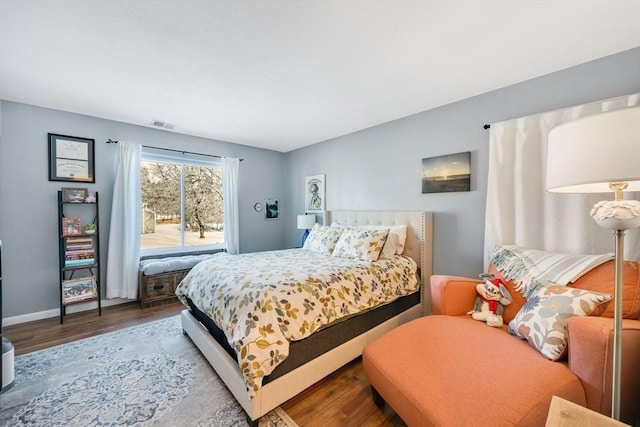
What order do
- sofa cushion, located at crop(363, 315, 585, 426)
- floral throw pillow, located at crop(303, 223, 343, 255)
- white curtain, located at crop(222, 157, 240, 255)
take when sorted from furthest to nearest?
1. white curtain, located at crop(222, 157, 240, 255)
2. floral throw pillow, located at crop(303, 223, 343, 255)
3. sofa cushion, located at crop(363, 315, 585, 426)

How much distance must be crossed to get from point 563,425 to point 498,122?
7.76 feet

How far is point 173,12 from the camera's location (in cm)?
147

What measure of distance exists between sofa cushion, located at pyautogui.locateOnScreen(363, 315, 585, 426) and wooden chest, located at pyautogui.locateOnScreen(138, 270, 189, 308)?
3.05 meters

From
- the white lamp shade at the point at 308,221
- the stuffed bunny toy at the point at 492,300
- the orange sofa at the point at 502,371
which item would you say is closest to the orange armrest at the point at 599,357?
the orange sofa at the point at 502,371

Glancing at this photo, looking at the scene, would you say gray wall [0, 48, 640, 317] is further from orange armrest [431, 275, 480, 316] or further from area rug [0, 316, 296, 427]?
area rug [0, 316, 296, 427]

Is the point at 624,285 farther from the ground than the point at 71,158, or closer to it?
closer to it

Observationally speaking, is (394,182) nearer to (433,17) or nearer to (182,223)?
(433,17)

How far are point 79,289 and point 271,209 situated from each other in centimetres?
292

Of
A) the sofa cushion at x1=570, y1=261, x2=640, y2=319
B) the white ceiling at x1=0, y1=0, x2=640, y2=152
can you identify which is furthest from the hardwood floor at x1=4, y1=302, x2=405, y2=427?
the white ceiling at x1=0, y1=0, x2=640, y2=152

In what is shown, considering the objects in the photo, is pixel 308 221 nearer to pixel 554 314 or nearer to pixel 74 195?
pixel 74 195

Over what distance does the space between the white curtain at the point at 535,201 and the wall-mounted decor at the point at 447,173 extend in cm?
25

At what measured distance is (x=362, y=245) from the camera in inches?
106

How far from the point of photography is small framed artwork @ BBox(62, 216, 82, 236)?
9.56ft

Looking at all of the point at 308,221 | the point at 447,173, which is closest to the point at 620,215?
the point at 447,173
